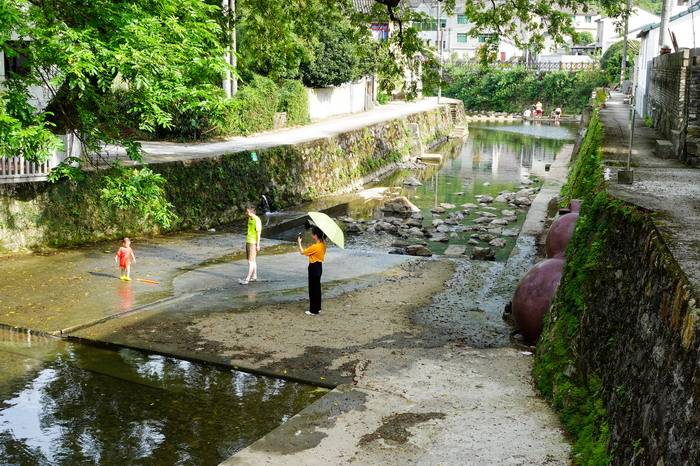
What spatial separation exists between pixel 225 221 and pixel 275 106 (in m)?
12.4

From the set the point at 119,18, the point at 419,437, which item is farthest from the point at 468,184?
the point at 419,437

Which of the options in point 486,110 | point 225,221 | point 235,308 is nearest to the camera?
point 235,308

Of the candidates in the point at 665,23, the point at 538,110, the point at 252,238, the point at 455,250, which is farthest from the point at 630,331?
the point at 538,110

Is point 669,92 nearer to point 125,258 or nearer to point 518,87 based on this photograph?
point 125,258

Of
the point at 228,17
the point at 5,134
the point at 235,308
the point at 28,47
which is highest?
the point at 228,17

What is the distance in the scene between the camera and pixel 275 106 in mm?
33625

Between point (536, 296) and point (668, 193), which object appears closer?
point (668, 193)

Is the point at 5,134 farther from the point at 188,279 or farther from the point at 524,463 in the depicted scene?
the point at 524,463

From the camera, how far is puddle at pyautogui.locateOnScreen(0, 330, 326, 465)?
27.2 feet

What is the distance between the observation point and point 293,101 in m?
35.4

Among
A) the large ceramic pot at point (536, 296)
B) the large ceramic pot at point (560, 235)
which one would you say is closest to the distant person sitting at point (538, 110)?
the large ceramic pot at point (560, 235)

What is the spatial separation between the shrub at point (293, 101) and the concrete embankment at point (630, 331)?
25.4 meters

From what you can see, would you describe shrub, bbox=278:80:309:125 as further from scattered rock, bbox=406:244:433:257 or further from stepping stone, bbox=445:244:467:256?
scattered rock, bbox=406:244:433:257

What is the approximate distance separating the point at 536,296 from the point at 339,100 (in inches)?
1347
